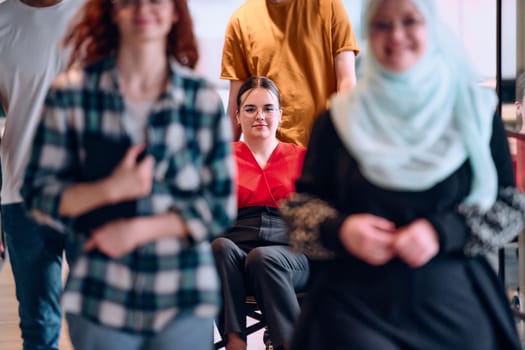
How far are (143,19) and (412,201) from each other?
1.87 feet

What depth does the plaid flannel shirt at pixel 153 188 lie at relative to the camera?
156cm

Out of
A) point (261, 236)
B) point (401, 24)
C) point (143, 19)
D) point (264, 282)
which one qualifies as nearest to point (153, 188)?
point (143, 19)

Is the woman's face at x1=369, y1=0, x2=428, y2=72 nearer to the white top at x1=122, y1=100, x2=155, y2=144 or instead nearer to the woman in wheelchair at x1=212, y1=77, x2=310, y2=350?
the white top at x1=122, y1=100, x2=155, y2=144

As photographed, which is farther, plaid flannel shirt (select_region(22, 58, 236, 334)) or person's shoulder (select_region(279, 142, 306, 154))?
person's shoulder (select_region(279, 142, 306, 154))

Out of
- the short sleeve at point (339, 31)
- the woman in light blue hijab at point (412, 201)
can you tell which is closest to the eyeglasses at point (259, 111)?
the short sleeve at point (339, 31)

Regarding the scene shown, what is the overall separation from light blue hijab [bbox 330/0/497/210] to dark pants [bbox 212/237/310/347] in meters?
1.50

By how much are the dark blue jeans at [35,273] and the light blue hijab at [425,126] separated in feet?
4.23

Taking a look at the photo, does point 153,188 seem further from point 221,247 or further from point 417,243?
point 221,247

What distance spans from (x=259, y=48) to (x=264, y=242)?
2.30 ft

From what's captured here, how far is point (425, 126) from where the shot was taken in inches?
63.9

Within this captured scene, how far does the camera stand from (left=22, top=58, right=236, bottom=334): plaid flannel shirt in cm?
156

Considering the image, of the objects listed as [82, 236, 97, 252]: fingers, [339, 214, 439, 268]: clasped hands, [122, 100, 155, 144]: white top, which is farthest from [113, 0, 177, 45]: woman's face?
[339, 214, 439, 268]: clasped hands

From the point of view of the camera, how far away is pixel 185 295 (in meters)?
1.57

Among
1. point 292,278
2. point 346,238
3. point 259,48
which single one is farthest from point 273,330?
point 346,238
